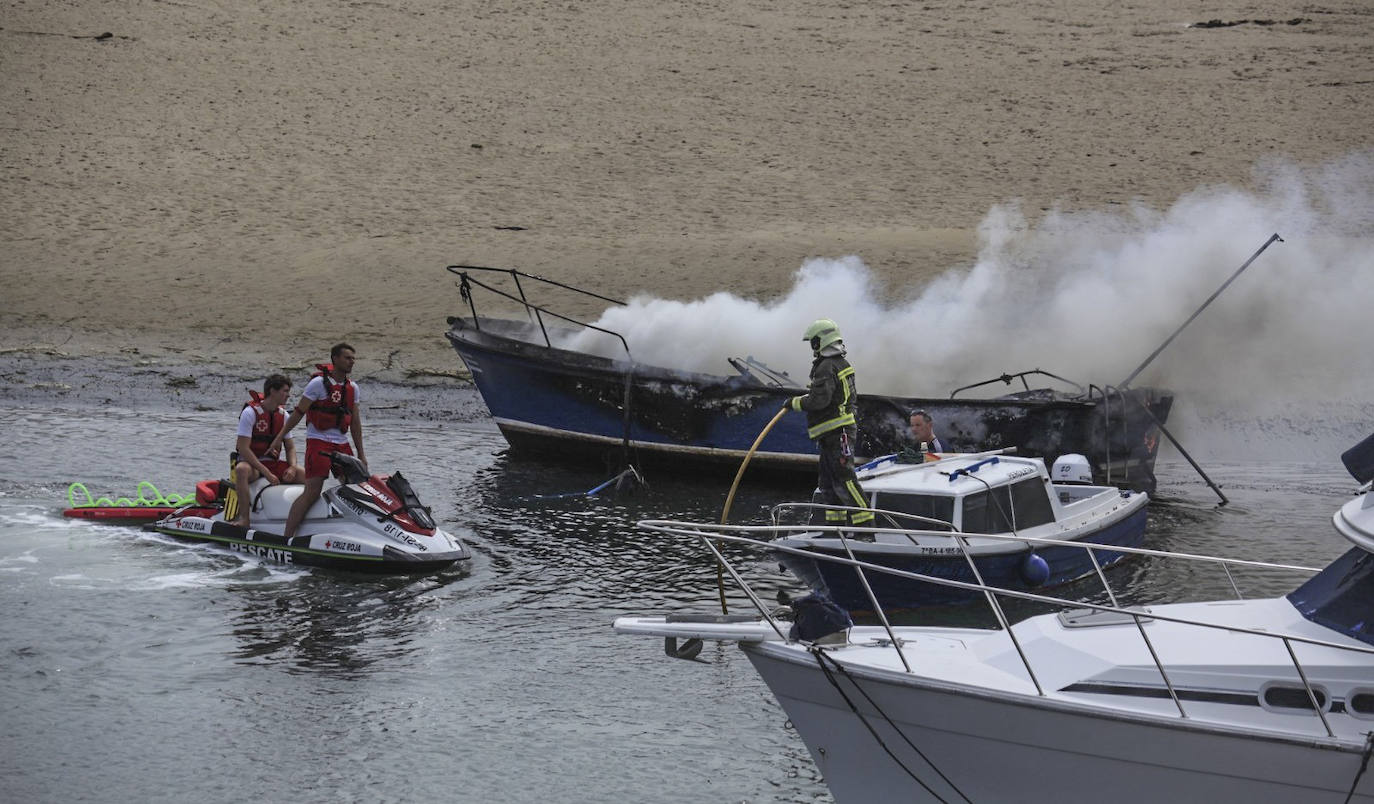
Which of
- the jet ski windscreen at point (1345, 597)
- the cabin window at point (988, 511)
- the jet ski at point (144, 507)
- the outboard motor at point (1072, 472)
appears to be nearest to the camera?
the jet ski windscreen at point (1345, 597)

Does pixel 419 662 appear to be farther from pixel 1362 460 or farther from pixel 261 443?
pixel 1362 460

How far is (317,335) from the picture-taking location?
20562 mm

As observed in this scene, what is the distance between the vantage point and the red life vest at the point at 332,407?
11.4 meters

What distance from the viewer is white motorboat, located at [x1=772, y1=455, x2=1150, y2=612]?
31.6 feet

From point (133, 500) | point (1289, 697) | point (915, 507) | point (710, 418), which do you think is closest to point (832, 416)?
point (915, 507)

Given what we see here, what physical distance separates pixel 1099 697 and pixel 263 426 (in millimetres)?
7862

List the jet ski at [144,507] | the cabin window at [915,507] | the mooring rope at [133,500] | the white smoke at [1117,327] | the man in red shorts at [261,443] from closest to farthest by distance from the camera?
1. the cabin window at [915,507]
2. the man in red shorts at [261,443]
3. the jet ski at [144,507]
4. the mooring rope at [133,500]
5. the white smoke at [1117,327]

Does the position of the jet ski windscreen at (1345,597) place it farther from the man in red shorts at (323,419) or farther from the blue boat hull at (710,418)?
the man in red shorts at (323,419)

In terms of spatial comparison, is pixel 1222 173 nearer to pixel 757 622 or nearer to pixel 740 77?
pixel 740 77

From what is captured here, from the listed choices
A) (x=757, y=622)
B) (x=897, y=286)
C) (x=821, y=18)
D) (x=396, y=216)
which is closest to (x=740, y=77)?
(x=821, y=18)

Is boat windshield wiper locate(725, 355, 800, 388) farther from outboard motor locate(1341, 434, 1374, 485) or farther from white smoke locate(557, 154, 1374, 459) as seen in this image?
outboard motor locate(1341, 434, 1374, 485)

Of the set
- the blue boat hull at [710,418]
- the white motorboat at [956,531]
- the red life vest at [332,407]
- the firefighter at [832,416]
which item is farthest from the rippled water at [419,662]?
the red life vest at [332,407]

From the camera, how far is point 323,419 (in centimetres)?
1145

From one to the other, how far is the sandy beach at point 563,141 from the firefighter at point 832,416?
10.00 m
